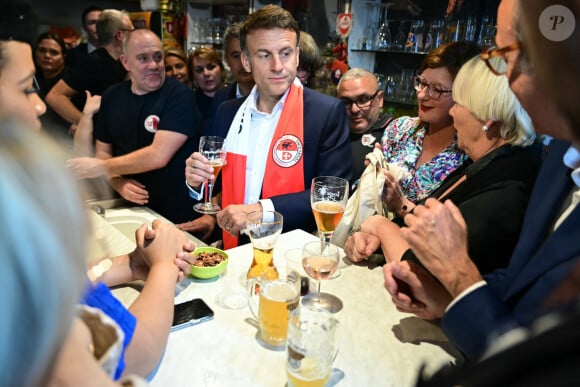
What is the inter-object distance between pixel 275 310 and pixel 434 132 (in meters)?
1.45

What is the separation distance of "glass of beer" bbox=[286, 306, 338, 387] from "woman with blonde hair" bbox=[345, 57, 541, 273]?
47cm

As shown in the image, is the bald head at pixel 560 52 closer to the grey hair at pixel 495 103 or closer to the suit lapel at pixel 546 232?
the suit lapel at pixel 546 232

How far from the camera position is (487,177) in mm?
1330

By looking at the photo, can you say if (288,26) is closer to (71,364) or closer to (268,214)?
(268,214)

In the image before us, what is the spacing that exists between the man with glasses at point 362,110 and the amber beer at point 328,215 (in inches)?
52.6

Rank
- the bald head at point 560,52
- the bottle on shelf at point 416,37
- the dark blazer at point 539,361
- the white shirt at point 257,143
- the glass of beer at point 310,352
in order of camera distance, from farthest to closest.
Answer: the bottle on shelf at point 416,37
the white shirt at point 257,143
the glass of beer at point 310,352
the bald head at point 560,52
the dark blazer at point 539,361

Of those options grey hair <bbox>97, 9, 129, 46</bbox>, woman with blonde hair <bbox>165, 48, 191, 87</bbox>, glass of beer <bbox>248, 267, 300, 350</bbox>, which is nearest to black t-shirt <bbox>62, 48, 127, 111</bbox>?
grey hair <bbox>97, 9, 129, 46</bbox>

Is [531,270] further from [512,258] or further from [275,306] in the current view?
[275,306]

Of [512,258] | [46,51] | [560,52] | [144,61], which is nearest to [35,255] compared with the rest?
[560,52]

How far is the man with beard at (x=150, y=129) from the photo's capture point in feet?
8.60

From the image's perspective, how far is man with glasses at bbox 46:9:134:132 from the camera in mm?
3736

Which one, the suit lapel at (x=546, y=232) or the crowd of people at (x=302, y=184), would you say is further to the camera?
the suit lapel at (x=546, y=232)

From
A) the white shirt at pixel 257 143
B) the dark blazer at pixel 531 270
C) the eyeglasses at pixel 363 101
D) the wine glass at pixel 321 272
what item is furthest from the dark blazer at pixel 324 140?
the dark blazer at pixel 531 270

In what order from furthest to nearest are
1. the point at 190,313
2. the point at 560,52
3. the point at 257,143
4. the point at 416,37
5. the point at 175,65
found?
the point at 175,65 < the point at 416,37 < the point at 257,143 < the point at 190,313 < the point at 560,52
